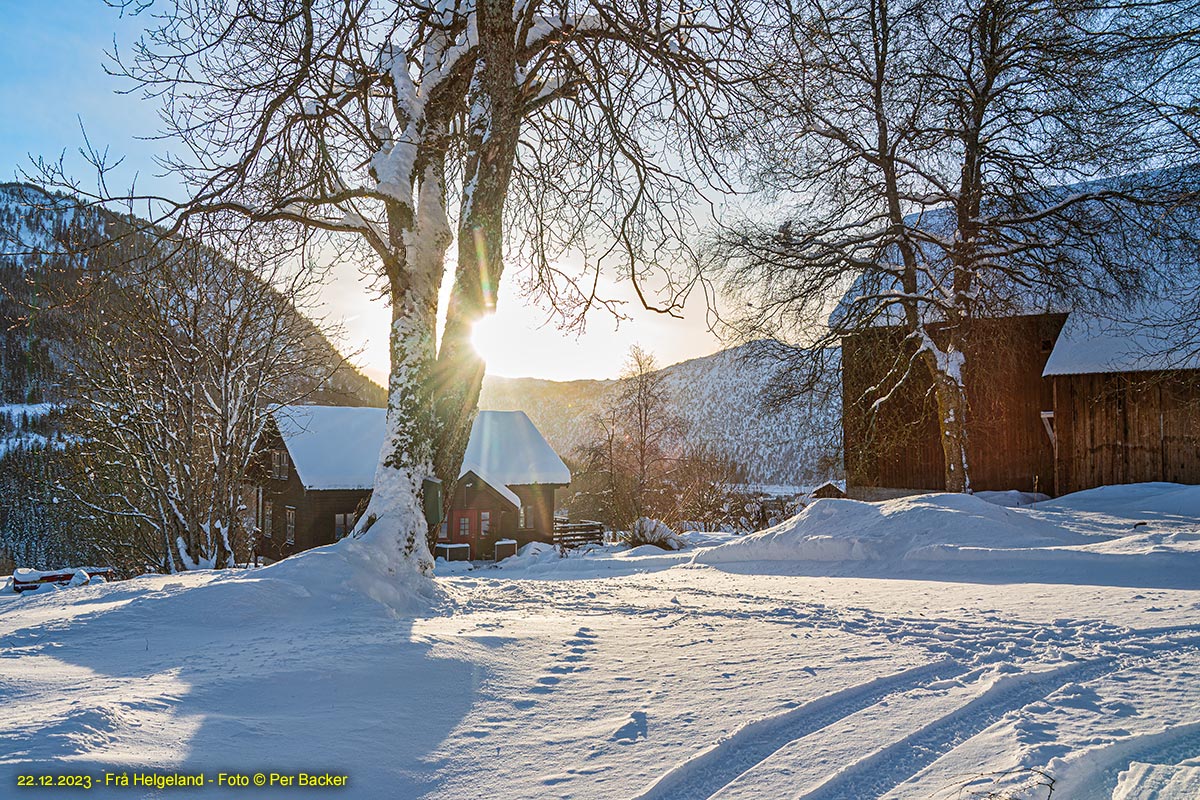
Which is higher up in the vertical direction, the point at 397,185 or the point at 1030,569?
the point at 397,185

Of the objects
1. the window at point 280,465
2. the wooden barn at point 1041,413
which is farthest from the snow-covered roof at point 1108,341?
the window at point 280,465

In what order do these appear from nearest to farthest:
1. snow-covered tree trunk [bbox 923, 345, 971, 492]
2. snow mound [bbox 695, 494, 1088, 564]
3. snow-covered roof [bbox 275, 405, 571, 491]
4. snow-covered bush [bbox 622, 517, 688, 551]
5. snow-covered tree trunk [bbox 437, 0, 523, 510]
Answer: snow-covered tree trunk [bbox 437, 0, 523, 510]
snow mound [bbox 695, 494, 1088, 564]
snow-covered tree trunk [bbox 923, 345, 971, 492]
snow-covered bush [bbox 622, 517, 688, 551]
snow-covered roof [bbox 275, 405, 571, 491]

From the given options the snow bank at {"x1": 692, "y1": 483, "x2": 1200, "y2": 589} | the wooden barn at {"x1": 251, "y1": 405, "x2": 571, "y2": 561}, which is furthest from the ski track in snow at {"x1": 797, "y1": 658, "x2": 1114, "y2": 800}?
the wooden barn at {"x1": 251, "y1": 405, "x2": 571, "y2": 561}

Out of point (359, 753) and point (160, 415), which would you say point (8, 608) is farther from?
point (160, 415)

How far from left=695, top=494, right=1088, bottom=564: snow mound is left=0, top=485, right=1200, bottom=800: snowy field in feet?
10.3

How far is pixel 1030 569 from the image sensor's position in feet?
29.8

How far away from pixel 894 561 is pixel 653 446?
2867cm

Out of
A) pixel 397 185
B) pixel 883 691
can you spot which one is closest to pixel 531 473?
pixel 397 185

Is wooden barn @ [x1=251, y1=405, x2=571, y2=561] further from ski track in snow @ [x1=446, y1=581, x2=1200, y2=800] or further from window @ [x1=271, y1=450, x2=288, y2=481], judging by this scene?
ski track in snow @ [x1=446, y1=581, x2=1200, y2=800]

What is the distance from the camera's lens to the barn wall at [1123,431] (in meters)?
18.2

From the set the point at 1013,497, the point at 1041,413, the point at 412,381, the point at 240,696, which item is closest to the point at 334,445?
the point at 1013,497

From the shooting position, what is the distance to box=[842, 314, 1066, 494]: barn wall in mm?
20000

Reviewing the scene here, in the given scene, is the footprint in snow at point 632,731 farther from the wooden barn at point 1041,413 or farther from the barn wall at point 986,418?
the barn wall at point 986,418

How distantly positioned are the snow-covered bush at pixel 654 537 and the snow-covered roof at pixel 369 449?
41.1 ft
